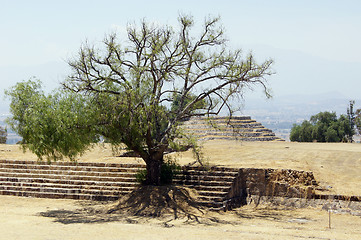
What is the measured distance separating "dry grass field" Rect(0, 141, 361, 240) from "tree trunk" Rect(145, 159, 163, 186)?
9.34 feet

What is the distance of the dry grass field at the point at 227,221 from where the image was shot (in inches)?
604

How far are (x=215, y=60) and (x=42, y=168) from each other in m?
11.2

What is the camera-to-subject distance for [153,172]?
22328 mm

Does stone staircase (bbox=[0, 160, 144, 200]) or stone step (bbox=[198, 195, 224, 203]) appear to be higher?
stone staircase (bbox=[0, 160, 144, 200])

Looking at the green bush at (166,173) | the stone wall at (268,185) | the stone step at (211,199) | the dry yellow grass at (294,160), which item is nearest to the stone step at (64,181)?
the green bush at (166,173)

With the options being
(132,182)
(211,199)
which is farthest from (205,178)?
(132,182)

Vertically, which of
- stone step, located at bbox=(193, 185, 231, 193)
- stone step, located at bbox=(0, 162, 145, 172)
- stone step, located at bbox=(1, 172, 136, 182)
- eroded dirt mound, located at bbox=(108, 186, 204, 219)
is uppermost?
stone step, located at bbox=(0, 162, 145, 172)

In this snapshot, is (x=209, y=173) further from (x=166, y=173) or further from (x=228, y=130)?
(x=228, y=130)

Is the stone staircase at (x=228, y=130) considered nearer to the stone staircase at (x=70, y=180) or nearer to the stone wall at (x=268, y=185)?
the stone staircase at (x=70, y=180)

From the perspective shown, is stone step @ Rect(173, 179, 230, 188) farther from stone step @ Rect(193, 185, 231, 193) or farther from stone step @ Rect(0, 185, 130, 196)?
stone step @ Rect(0, 185, 130, 196)

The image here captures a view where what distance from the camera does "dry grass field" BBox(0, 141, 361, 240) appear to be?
15344mm

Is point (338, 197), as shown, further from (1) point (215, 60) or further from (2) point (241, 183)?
(1) point (215, 60)

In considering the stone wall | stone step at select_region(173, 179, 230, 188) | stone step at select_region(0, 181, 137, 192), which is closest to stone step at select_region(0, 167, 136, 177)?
stone step at select_region(0, 181, 137, 192)

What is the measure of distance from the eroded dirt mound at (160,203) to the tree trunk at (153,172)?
519 millimetres
